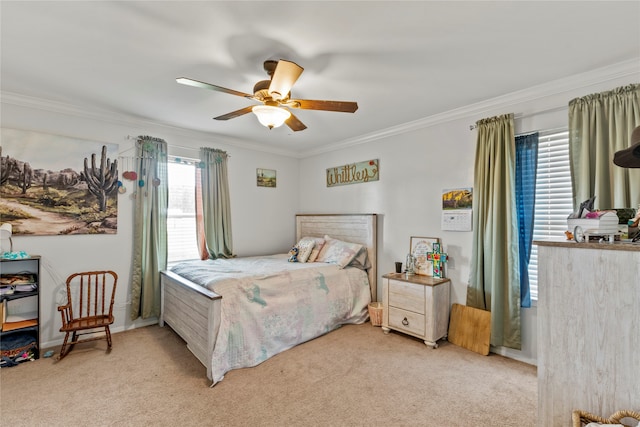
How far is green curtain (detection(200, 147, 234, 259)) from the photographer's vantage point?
3.97 meters

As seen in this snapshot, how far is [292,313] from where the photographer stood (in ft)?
9.64

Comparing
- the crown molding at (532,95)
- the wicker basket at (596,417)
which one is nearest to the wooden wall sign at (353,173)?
the crown molding at (532,95)

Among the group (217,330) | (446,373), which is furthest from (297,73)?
(446,373)

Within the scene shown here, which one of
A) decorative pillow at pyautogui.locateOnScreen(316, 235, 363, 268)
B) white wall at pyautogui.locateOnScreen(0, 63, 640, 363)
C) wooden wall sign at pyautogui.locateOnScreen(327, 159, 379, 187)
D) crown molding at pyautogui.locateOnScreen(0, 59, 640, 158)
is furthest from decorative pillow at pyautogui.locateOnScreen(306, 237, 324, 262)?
crown molding at pyautogui.locateOnScreen(0, 59, 640, 158)

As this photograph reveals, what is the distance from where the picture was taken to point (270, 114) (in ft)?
7.16

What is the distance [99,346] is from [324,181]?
11.4 feet

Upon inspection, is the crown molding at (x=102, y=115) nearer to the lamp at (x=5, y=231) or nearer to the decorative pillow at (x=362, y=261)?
the lamp at (x=5, y=231)

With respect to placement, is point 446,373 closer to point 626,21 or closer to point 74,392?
point 626,21

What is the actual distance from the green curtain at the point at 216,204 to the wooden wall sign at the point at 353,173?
62.9 inches

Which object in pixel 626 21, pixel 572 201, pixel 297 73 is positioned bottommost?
pixel 572 201

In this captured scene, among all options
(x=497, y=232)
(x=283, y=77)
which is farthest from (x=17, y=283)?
(x=497, y=232)

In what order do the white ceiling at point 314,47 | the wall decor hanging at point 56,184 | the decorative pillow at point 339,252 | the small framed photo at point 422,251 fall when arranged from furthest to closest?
the decorative pillow at point 339,252 → the small framed photo at point 422,251 → the wall decor hanging at point 56,184 → the white ceiling at point 314,47

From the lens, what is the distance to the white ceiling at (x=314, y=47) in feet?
5.33

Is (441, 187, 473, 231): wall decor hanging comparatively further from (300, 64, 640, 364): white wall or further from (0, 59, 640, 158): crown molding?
(0, 59, 640, 158): crown molding
